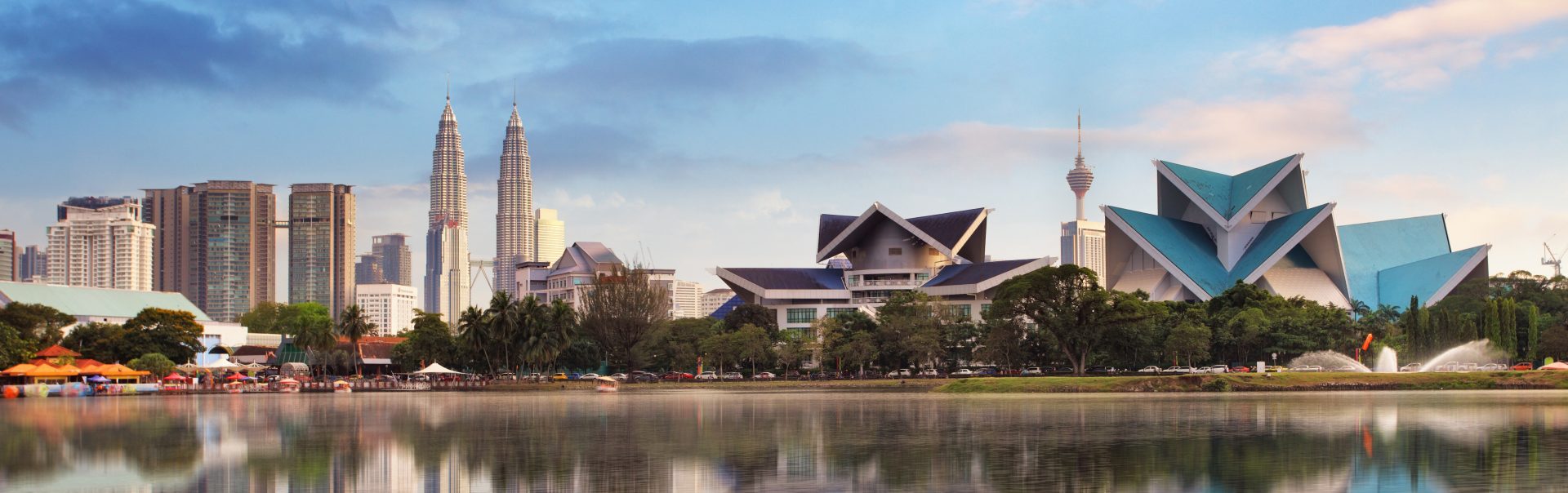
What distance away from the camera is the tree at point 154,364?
8631cm

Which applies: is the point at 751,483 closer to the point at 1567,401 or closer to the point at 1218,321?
the point at 1567,401

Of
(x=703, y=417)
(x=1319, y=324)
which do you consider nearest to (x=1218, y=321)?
(x=1319, y=324)

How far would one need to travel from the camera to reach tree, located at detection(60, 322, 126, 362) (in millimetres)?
90562

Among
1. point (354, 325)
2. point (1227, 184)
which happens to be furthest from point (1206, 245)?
point (354, 325)

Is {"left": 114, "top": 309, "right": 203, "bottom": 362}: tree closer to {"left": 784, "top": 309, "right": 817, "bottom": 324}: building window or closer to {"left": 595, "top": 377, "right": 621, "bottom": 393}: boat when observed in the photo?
{"left": 595, "top": 377, "right": 621, "bottom": 393}: boat

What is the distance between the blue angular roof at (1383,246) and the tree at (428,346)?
71.6m

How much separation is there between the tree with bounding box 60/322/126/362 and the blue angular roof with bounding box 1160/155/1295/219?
78117 mm

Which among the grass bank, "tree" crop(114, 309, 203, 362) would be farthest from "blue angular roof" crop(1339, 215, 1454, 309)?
"tree" crop(114, 309, 203, 362)

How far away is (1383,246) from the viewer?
121 meters

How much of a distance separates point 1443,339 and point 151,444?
63699 millimetres

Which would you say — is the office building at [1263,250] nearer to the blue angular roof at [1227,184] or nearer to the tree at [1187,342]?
the blue angular roof at [1227,184]

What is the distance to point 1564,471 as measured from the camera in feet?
63.4

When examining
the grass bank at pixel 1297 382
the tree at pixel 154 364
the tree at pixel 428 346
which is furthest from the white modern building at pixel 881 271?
the grass bank at pixel 1297 382

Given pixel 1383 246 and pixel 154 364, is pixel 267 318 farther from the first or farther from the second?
pixel 1383 246
